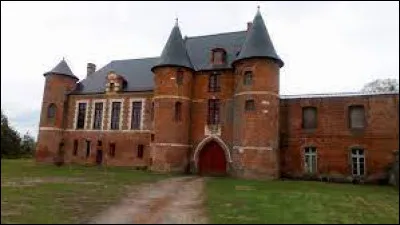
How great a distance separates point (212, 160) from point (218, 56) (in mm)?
7607

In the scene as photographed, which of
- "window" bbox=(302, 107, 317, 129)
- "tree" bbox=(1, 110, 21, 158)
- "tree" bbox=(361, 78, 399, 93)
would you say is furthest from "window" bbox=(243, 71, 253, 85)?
"tree" bbox=(361, 78, 399, 93)

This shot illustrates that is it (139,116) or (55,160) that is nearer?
(139,116)

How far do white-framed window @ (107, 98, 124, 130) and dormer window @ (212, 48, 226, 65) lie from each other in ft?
29.4

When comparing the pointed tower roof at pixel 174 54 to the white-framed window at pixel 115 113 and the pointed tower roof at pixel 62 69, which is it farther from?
the pointed tower roof at pixel 62 69

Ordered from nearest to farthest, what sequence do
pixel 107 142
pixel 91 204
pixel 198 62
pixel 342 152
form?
pixel 91 204, pixel 342 152, pixel 198 62, pixel 107 142

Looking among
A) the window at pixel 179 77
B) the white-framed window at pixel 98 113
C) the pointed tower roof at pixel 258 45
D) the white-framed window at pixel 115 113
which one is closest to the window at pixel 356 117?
the pointed tower roof at pixel 258 45

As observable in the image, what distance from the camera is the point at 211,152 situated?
2778 centimetres

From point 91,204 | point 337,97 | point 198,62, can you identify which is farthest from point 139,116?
point 91,204

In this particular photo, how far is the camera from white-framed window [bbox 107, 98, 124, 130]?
32.0 meters

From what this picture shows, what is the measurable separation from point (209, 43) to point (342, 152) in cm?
1345

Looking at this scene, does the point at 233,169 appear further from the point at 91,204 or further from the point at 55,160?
the point at 55,160

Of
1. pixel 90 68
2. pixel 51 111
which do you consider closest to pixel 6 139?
pixel 51 111

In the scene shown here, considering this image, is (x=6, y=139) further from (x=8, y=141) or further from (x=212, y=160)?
(x=212, y=160)

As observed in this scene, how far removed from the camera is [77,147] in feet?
110
